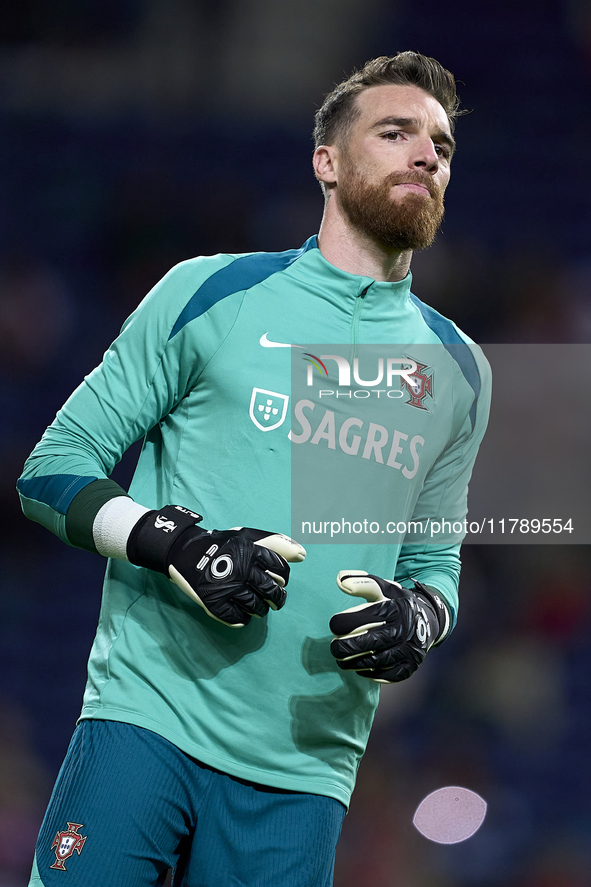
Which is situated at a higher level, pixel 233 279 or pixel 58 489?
pixel 233 279

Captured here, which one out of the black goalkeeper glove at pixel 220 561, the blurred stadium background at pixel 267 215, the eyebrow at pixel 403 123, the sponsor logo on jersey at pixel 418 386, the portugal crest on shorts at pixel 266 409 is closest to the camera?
the black goalkeeper glove at pixel 220 561

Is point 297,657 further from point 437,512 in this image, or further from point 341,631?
point 437,512

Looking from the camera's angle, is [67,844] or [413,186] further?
[413,186]

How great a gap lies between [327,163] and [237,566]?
37.3 inches

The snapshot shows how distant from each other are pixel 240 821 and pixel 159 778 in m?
0.14

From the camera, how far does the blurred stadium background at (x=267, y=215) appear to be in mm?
3264

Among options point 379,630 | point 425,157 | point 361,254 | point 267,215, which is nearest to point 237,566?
point 379,630

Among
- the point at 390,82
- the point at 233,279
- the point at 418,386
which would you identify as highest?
the point at 390,82

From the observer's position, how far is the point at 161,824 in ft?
4.27

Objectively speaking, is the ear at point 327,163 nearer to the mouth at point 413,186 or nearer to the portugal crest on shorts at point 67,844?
the mouth at point 413,186

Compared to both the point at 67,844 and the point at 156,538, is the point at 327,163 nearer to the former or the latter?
the point at 156,538

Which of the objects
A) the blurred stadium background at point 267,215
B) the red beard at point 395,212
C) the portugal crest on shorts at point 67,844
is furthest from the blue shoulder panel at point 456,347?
the blurred stadium background at point 267,215

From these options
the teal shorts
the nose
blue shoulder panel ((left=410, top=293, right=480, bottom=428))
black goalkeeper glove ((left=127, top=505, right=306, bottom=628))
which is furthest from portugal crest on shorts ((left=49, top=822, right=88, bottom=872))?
the nose

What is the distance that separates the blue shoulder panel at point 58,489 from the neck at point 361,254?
2.10 ft
